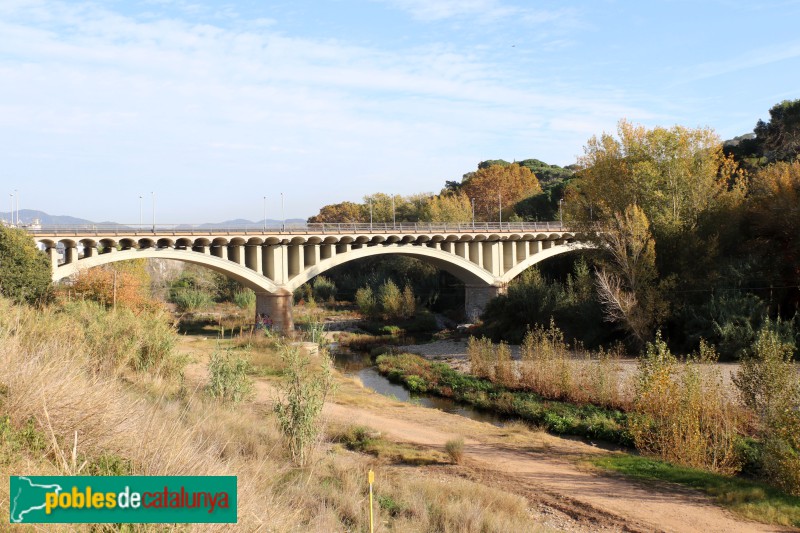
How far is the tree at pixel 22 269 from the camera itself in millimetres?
26073

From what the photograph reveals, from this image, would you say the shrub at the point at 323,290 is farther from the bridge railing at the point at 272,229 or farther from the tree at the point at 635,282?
the tree at the point at 635,282

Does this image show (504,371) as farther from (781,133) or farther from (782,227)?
(781,133)

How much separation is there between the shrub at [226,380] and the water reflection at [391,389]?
1008 cm

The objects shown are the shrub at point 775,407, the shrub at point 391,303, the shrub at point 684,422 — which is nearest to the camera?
the shrub at point 775,407

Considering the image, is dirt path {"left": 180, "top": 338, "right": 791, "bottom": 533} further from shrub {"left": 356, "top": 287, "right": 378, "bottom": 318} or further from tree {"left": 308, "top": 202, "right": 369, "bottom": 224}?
tree {"left": 308, "top": 202, "right": 369, "bottom": 224}

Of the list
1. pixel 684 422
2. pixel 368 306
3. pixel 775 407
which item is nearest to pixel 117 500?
pixel 684 422

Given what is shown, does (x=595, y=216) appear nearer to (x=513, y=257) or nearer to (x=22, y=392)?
(x=513, y=257)

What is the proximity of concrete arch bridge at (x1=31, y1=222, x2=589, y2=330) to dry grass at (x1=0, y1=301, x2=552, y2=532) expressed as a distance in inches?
902

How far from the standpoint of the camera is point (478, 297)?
52812 mm

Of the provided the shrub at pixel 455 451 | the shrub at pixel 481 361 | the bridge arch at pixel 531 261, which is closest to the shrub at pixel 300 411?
the shrub at pixel 455 451

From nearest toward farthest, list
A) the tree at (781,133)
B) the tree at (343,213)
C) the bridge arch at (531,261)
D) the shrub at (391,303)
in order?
the tree at (781,133)
the bridge arch at (531,261)
the shrub at (391,303)
the tree at (343,213)

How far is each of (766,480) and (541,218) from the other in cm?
5692

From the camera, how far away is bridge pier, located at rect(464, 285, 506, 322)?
5209 cm

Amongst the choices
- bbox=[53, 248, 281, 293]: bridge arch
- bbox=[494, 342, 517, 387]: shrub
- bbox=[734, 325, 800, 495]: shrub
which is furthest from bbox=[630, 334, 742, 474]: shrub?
bbox=[53, 248, 281, 293]: bridge arch
